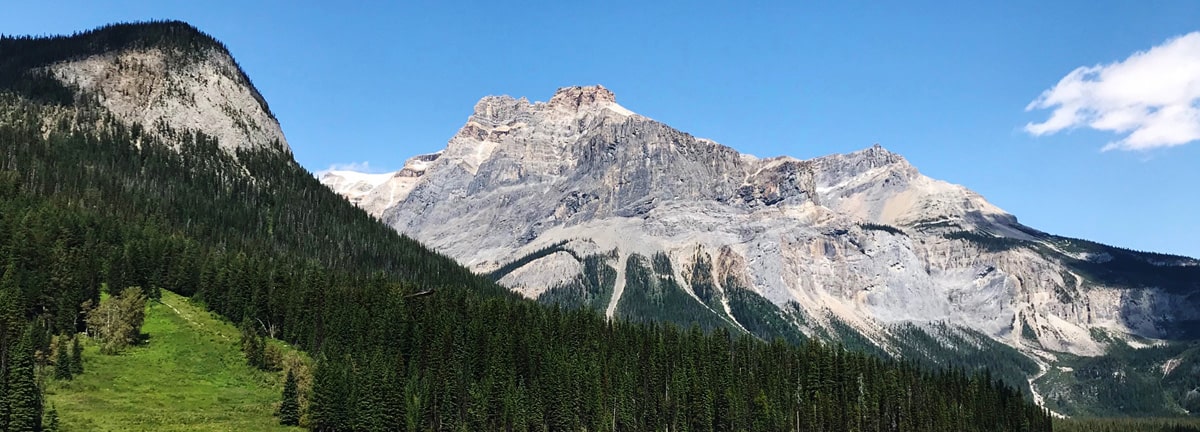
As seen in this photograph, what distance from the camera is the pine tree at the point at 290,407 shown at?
101 metres

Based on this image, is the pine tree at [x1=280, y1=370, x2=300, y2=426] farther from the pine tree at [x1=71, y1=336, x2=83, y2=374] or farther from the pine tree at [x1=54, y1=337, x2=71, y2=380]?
the pine tree at [x1=54, y1=337, x2=71, y2=380]

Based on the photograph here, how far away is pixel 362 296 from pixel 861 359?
104m

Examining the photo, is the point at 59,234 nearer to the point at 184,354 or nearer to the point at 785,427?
the point at 184,354

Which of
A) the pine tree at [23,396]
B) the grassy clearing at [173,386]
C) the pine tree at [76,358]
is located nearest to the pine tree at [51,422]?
the pine tree at [23,396]

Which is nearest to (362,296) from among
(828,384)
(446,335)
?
(446,335)

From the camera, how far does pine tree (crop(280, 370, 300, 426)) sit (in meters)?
101

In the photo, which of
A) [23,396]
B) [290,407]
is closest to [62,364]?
[23,396]

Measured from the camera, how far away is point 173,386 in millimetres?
104750

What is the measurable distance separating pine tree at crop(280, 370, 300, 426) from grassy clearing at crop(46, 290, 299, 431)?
A: 4.16ft

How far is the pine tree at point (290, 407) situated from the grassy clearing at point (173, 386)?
1.27m

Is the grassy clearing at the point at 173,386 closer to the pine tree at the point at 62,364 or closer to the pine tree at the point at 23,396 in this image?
the pine tree at the point at 62,364

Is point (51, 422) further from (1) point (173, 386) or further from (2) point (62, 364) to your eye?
(1) point (173, 386)

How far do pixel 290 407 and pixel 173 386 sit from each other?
52.0 feet

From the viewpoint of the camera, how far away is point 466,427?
121625 mm
